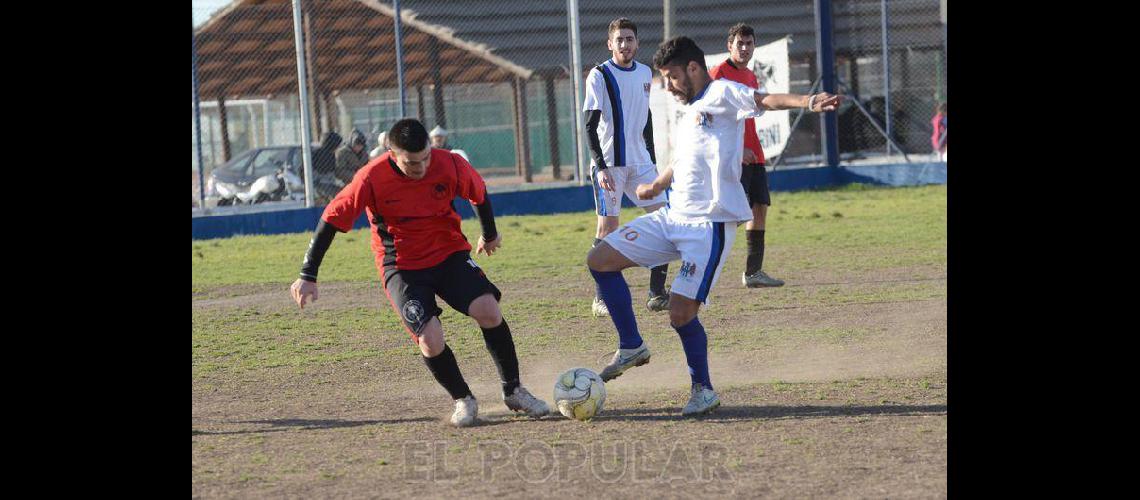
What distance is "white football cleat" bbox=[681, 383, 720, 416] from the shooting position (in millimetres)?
6438

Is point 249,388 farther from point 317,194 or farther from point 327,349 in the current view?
point 317,194

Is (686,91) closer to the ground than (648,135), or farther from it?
farther from it

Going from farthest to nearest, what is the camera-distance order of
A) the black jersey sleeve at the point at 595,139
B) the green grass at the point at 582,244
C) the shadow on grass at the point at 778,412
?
the green grass at the point at 582,244, the black jersey sleeve at the point at 595,139, the shadow on grass at the point at 778,412

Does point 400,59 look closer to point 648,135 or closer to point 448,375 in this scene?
point 648,135

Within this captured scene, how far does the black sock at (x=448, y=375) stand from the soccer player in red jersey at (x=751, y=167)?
425 cm

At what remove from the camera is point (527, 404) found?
6.65 meters

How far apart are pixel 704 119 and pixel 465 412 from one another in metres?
1.90

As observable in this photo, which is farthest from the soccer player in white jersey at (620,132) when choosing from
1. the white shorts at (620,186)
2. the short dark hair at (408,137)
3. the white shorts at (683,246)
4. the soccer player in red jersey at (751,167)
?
the short dark hair at (408,137)

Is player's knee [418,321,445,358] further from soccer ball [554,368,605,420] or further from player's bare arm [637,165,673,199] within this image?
player's bare arm [637,165,673,199]

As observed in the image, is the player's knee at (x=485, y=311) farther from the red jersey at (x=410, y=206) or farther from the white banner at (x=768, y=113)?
the white banner at (x=768, y=113)

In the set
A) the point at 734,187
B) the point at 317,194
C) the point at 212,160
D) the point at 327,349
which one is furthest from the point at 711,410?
the point at 212,160

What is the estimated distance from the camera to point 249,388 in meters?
7.77

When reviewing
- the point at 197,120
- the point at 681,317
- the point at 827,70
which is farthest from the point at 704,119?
the point at 827,70

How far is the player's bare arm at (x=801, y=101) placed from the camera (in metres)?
6.09
